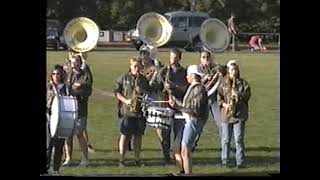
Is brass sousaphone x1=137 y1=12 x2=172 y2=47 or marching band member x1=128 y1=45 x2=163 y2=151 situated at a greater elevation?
brass sousaphone x1=137 y1=12 x2=172 y2=47

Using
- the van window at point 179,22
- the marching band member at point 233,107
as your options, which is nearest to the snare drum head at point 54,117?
the van window at point 179,22

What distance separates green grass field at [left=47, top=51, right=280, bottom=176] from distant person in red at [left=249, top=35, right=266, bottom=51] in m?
0.07

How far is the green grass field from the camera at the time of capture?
38.5 feet

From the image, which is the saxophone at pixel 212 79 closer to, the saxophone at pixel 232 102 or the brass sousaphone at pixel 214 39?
the brass sousaphone at pixel 214 39

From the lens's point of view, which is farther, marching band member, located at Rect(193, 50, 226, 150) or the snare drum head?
marching band member, located at Rect(193, 50, 226, 150)

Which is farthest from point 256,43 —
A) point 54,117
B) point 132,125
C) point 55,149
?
point 55,149

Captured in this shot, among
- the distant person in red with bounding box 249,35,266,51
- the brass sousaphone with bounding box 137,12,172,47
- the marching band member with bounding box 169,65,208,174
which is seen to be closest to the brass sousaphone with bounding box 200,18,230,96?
the marching band member with bounding box 169,65,208,174

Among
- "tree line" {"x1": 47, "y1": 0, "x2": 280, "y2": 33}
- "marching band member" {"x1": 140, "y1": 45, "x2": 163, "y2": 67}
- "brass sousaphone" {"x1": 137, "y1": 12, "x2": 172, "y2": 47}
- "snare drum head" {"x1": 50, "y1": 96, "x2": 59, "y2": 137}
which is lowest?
"snare drum head" {"x1": 50, "y1": 96, "x2": 59, "y2": 137}

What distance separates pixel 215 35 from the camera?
38.7 ft

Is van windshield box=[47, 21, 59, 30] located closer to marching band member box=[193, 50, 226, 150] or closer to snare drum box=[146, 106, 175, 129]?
snare drum box=[146, 106, 175, 129]

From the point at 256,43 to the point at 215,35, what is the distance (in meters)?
0.41

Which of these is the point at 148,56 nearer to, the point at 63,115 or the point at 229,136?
the point at 63,115

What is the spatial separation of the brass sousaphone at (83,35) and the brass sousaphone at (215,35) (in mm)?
1061
